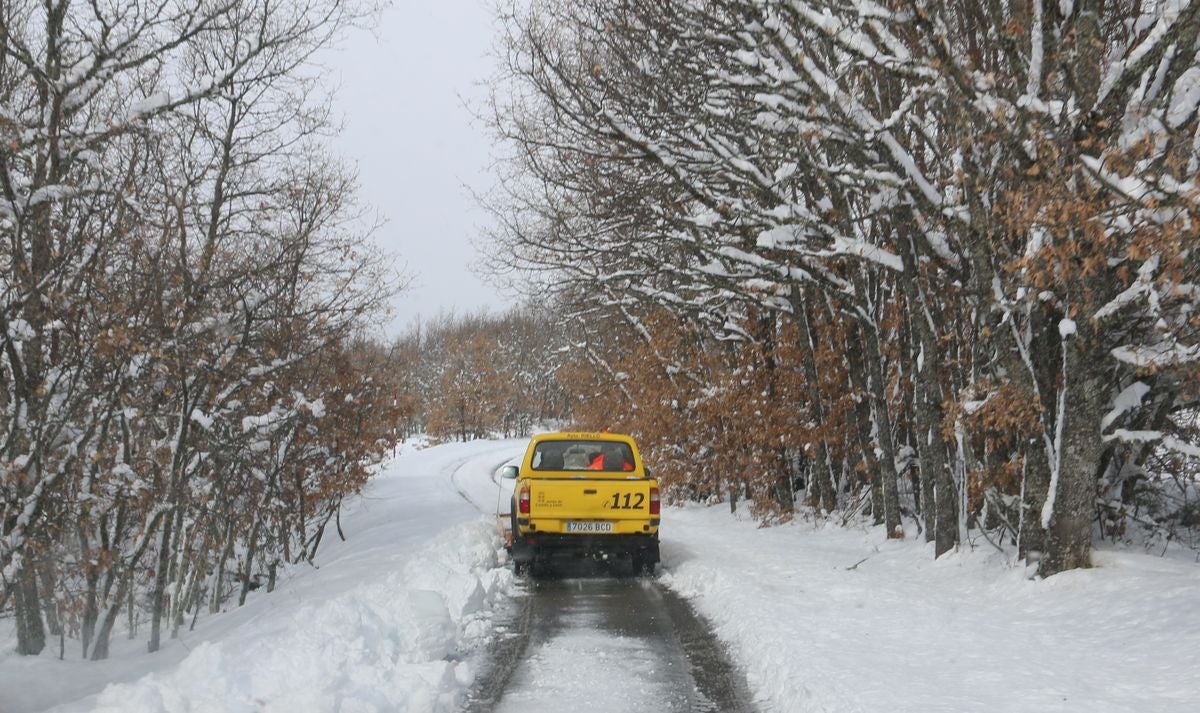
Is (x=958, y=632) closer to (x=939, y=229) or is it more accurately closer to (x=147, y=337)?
(x=939, y=229)

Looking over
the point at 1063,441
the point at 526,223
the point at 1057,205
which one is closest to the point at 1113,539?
the point at 1063,441

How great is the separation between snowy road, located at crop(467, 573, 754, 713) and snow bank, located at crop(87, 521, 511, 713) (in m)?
0.39

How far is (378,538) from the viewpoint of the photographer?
63.9 feet

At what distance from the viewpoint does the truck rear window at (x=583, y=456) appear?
13430 mm

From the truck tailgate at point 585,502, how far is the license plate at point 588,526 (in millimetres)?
67

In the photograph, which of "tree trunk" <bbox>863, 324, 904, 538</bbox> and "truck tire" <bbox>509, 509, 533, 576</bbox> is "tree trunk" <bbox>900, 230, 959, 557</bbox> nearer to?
"tree trunk" <bbox>863, 324, 904, 538</bbox>

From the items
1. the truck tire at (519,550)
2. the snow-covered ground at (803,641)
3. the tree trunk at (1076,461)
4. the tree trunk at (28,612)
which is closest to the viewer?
the snow-covered ground at (803,641)

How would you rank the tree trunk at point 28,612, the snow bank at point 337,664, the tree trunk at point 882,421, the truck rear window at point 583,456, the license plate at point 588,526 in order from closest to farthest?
the snow bank at point 337,664, the tree trunk at point 28,612, the license plate at point 588,526, the truck rear window at point 583,456, the tree trunk at point 882,421

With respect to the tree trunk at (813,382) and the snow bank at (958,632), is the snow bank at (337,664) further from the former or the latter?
the tree trunk at (813,382)

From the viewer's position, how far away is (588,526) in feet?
41.1

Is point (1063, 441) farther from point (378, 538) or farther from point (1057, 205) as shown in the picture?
point (378, 538)

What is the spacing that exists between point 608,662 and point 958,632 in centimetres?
292

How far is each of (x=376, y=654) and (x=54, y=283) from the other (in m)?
6.10

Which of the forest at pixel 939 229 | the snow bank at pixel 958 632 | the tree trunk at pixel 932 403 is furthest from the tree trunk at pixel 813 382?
the snow bank at pixel 958 632
